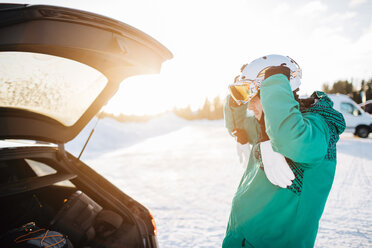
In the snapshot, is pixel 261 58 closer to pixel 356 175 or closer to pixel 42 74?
pixel 42 74

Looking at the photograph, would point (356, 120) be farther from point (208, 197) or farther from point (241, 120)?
point (241, 120)

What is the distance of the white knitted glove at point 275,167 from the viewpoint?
1124 mm

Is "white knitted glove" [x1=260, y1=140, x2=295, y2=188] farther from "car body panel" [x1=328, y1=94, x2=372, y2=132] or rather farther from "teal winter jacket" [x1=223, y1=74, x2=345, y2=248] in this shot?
"car body panel" [x1=328, y1=94, x2=372, y2=132]

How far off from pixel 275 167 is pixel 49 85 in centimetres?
171

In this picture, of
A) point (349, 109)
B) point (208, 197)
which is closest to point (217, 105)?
point (349, 109)

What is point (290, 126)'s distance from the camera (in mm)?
966

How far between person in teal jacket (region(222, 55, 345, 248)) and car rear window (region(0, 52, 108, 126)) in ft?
3.76

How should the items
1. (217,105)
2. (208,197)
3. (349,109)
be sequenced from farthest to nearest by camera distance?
(217,105)
(349,109)
(208,197)

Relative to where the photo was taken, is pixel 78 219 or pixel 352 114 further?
pixel 352 114

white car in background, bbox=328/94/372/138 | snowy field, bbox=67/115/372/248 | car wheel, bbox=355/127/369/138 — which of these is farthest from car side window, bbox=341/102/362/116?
snowy field, bbox=67/115/372/248

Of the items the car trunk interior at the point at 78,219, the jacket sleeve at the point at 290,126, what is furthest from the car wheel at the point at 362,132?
the car trunk interior at the point at 78,219

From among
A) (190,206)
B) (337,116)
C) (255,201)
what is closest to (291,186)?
(255,201)

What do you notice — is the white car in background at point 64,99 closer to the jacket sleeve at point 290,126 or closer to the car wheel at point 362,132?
the jacket sleeve at point 290,126

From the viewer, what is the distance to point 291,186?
115 cm
